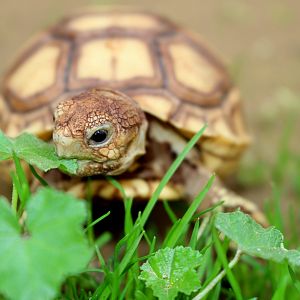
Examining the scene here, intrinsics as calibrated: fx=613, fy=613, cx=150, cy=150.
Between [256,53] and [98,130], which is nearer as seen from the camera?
[98,130]

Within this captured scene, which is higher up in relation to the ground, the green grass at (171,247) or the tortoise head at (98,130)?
the tortoise head at (98,130)

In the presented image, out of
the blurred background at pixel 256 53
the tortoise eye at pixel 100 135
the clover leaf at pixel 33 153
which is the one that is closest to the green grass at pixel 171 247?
the clover leaf at pixel 33 153

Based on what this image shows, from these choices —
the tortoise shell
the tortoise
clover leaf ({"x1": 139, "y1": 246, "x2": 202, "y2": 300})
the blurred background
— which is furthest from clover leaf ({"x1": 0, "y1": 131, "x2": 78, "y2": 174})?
the blurred background

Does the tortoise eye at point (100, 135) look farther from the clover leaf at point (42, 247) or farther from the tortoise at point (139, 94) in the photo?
the clover leaf at point (42, 247)

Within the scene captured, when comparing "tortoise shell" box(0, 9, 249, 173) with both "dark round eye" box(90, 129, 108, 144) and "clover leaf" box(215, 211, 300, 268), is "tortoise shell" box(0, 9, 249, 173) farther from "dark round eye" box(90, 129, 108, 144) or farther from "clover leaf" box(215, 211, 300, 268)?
"clover leaf" box(215, 211, 300, 268)

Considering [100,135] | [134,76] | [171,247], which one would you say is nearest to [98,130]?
[100,135]

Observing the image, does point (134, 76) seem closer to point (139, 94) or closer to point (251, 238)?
point (139, 94)

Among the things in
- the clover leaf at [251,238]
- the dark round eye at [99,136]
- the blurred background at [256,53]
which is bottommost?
the blurred background at [256,53]
